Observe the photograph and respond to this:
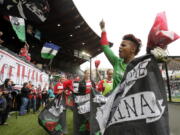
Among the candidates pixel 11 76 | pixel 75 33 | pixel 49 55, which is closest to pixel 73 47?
pixel 75 33

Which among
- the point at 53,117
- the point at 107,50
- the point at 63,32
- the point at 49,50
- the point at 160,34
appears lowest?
the point at 53,117

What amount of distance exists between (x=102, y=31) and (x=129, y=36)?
1.39 ft

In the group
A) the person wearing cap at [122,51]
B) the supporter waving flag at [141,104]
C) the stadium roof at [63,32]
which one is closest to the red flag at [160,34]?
the supporter waving flag at [141,104]

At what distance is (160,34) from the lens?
2.97 ft

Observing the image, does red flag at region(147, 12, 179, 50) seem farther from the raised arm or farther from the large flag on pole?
the large flag on pole

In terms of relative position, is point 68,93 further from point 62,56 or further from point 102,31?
point 62,56

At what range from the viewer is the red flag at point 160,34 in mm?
897

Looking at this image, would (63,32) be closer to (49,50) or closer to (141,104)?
(49,50)

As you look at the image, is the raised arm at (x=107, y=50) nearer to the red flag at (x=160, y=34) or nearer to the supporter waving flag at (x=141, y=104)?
the supporter waving flag at (x=141, y=104)

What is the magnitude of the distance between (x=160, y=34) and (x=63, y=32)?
22.4 metres

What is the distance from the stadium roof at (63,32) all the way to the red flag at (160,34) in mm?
16389

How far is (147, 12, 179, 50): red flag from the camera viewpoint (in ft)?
2.94

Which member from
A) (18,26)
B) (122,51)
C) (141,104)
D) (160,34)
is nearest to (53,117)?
(122,51)

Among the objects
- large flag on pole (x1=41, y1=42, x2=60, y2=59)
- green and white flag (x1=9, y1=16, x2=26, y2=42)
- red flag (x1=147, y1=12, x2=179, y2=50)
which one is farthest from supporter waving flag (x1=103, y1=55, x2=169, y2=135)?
large flag on pole (x1=41, y1=42, x2=60, y2=59)
